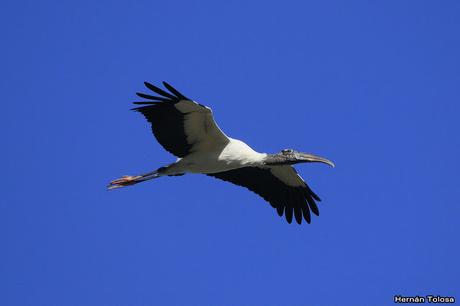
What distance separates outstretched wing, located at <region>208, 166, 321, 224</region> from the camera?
1602cm

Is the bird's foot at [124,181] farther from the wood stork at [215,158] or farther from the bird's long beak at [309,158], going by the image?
the bird's long beak at [309,158]

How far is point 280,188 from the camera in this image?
16.3m

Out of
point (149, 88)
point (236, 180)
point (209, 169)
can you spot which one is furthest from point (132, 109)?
point (236, 180)

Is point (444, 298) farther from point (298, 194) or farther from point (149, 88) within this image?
point (149, 88)

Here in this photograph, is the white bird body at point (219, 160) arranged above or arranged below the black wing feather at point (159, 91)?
below

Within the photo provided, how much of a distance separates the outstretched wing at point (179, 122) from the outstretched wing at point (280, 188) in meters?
1.44

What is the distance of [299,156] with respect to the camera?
48.6 feet

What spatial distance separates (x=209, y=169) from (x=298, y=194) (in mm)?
2302

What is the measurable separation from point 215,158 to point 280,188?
2215 mm

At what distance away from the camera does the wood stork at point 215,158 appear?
14.0 m

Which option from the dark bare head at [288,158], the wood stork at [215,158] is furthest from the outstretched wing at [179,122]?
the dark bare head at [288,158]

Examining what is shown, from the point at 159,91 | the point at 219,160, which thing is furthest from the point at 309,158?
the point at 159,91

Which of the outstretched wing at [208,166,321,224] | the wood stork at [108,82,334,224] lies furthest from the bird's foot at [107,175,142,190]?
the outstretched wing at [208,166,321,224]

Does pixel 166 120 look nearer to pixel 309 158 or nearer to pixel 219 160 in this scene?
pixel 219 160
